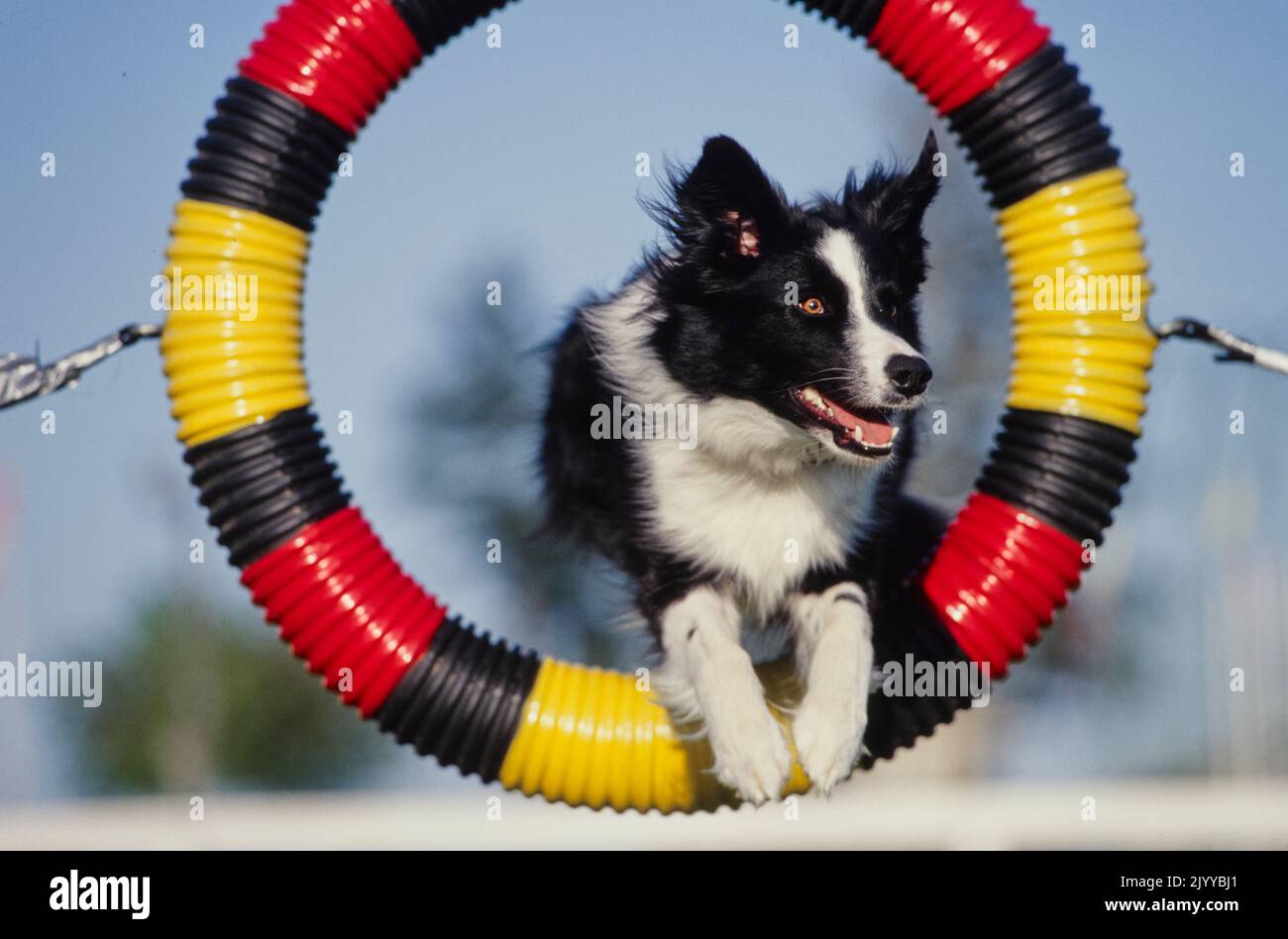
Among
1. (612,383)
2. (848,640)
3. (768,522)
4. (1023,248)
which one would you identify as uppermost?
(1023,248)

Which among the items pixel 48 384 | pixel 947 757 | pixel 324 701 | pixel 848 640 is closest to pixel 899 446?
pixel 848 640

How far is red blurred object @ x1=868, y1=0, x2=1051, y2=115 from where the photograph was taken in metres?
4.81

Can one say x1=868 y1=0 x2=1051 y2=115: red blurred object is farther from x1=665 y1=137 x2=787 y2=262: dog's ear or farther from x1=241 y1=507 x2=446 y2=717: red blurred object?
x1=241 y1=507 x2=446 y2=717: red blurred object

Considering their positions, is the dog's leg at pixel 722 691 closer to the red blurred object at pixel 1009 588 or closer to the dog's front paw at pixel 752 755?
the dog's front paw at pixel 752 755

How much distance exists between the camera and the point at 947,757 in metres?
16.8

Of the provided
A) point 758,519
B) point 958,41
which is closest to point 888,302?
point 758,519

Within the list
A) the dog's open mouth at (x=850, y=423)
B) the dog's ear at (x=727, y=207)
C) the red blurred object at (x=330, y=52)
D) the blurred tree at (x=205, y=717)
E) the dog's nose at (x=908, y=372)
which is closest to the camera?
the dog's nose at (x=908, y=372)

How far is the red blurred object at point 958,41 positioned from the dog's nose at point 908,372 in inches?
44.1

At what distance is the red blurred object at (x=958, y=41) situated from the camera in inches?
189

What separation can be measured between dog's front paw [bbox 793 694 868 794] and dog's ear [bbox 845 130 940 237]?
1707 millimetres

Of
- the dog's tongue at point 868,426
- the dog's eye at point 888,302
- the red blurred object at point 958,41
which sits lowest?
the dog's tongue at point 868,426

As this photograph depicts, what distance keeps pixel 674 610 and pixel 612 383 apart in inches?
36.2

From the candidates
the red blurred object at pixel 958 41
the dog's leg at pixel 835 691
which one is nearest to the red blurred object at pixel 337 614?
the dog's leg at pixel 835 691

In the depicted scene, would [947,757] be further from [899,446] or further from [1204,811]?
[899,446]
